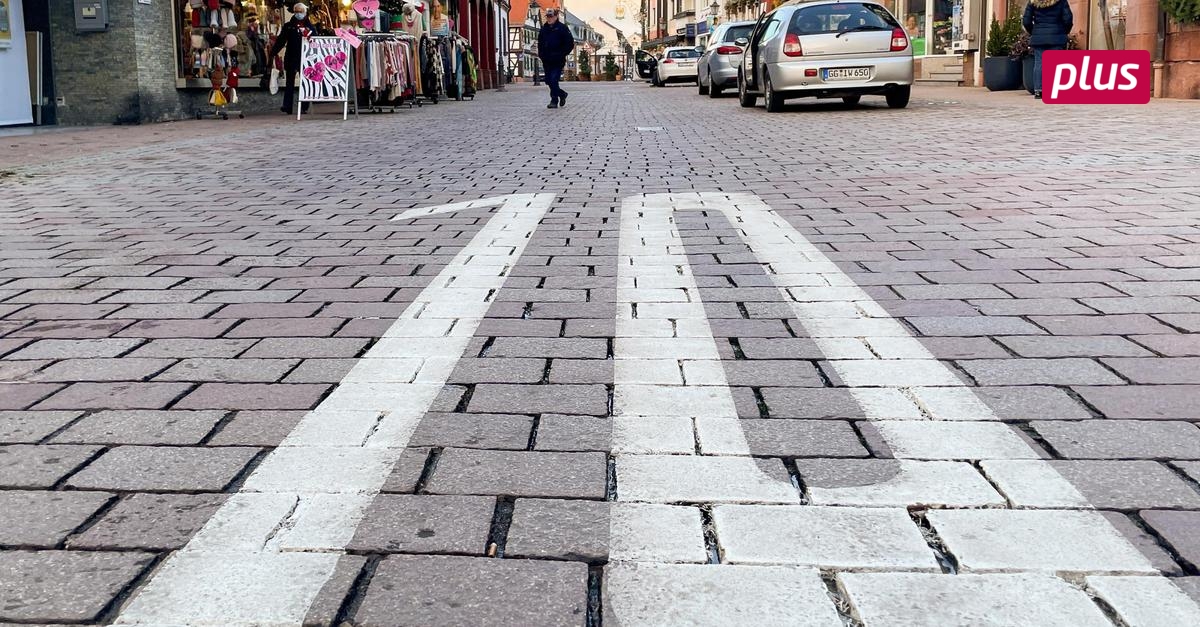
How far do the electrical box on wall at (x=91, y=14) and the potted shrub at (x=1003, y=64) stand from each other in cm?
1571

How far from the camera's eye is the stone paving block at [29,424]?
276 cm

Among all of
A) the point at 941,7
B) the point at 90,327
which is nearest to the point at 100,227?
the point at 90,327

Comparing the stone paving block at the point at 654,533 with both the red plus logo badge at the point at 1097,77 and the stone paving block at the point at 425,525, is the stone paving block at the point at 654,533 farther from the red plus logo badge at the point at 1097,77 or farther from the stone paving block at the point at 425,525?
the red plus logo badge at the point at 1097,77

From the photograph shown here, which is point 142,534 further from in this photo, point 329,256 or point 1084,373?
point 329,256

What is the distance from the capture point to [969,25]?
27891 mm

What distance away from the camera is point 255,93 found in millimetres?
20969

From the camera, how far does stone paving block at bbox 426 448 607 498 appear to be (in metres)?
2.37

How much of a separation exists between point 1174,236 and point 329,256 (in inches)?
149

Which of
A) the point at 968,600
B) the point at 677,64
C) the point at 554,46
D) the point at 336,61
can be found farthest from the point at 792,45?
the point at 677,64

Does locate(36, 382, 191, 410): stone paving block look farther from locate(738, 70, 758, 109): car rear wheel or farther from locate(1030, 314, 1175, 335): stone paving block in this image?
locate(738, 70, 758, 109): car rear wheel

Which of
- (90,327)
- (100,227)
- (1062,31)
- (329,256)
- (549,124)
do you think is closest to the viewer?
(90,327)

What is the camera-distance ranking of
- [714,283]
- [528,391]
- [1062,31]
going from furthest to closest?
[1062,31]
[714,283]
[528,391]

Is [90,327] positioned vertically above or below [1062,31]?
below

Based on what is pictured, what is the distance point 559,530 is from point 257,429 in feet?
3.16
